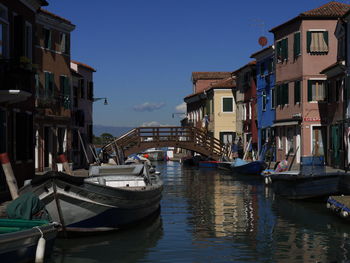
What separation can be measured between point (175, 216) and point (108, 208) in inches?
212

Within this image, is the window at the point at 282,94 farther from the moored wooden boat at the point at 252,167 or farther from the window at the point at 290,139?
the moored wooden boat at the point at 252,167

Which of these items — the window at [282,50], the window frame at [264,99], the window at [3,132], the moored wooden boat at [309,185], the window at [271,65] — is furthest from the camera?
the window frame at [264,99]

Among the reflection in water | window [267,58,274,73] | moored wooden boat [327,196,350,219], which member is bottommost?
the reflection in water

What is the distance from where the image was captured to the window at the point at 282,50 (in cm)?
4356

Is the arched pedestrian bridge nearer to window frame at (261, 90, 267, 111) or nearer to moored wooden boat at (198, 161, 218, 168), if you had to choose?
moored wooden boat at (198, 161, 218, 168)

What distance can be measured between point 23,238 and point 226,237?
672 centimetres

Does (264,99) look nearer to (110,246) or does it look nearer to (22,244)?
(110,246)

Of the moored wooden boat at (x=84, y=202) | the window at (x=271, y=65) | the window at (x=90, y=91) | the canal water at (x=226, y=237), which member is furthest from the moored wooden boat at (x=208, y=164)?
the moored wooden boat at (x=84, y=202)

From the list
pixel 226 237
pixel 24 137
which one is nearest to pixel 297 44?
pixel 24 137

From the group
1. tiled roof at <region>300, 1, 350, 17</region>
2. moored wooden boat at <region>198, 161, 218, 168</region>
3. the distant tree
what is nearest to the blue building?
moored wooden boat at <region>198, 161, 218, 168</region>

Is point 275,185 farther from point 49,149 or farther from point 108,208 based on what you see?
point 49,149

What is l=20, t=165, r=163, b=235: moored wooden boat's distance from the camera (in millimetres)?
15680

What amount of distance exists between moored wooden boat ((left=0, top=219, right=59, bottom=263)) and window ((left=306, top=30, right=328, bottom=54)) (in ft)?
98.8

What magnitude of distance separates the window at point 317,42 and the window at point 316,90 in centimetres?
180
